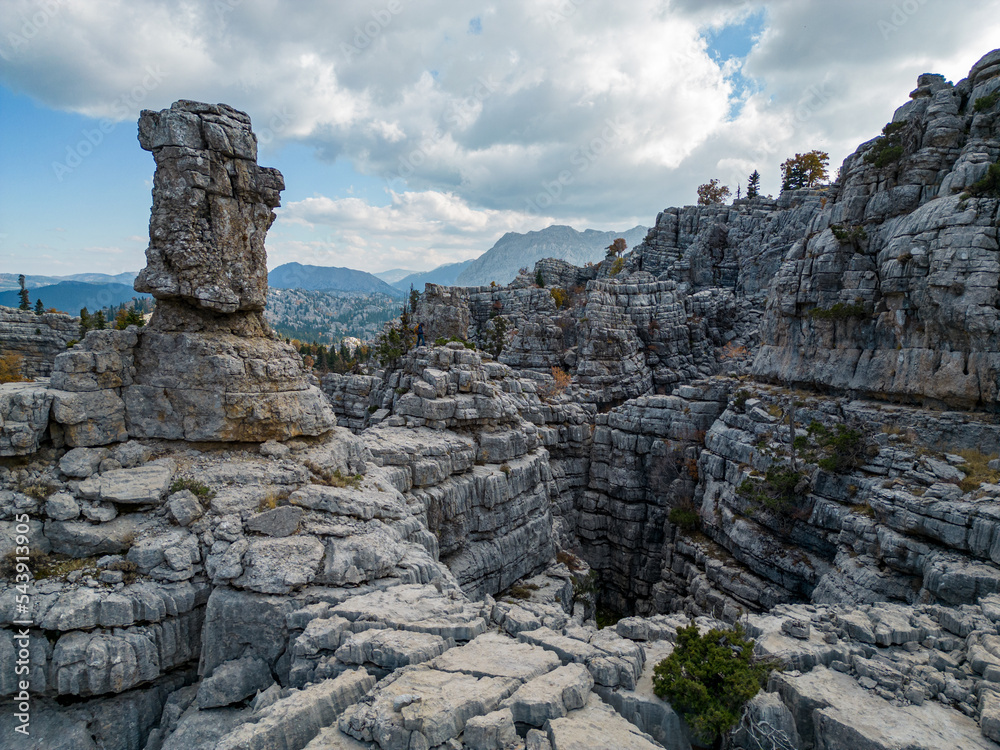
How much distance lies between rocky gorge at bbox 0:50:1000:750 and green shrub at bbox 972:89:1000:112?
2.55 ft

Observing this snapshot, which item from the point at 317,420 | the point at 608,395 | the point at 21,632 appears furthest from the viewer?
the point at 608,395

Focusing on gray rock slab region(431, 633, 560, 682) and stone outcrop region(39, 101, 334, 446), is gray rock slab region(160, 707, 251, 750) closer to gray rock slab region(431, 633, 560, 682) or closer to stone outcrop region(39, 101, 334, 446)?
gray rock slab region(431, 633, 560, 682)

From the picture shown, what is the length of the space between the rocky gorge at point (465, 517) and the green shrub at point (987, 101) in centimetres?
78

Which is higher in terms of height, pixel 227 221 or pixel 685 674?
pixel 227 221

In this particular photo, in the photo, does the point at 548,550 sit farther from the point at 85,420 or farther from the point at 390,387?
the point at 85,420

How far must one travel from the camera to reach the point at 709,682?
11.8 metres

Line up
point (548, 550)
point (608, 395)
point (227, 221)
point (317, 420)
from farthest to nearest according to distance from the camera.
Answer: point (608, 395) < point (548, 550) < point (317, 420) < point (227, 221)

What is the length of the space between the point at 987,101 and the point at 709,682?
34.3 metres

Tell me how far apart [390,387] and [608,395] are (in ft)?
92.8

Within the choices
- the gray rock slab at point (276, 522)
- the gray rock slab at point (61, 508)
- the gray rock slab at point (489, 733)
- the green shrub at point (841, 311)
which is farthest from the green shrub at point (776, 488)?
the gray rock slab at point (61, 508)

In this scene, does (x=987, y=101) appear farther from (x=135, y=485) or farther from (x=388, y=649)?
(x=135, y=485)

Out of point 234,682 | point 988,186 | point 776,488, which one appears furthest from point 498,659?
point 988,186

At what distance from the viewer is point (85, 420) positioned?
14750 millimetres

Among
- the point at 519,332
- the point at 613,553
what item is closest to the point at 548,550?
the point at 613,553
